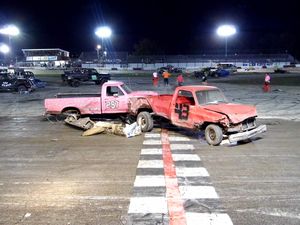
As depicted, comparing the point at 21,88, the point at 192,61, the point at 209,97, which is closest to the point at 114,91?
the point at 209,97

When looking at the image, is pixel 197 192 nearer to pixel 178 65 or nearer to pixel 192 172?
pixel 192 172

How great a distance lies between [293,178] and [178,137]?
18.6ft

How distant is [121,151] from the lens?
11867 mm

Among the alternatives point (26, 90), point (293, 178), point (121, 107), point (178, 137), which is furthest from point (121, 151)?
point (26, 90)

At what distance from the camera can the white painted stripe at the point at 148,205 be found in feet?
23.0

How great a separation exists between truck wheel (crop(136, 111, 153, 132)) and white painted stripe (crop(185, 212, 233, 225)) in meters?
8.53

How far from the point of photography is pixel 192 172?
9438 millimetres

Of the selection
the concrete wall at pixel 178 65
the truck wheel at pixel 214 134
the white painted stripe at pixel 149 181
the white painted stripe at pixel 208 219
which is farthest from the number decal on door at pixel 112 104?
the concrete wall at pixel 178 65

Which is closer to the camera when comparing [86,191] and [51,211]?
[51,211]

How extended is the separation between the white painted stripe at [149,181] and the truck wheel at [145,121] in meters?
6.28

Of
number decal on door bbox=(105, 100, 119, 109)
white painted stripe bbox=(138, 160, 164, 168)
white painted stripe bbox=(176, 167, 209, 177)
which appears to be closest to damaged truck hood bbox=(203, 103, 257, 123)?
white painted stripe bbox=(138, 160, 164, 168)

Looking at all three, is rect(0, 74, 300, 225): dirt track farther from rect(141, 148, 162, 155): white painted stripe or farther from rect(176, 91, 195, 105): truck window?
rect(176, 91, 195, 105): truck window

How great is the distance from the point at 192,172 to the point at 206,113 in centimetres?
369

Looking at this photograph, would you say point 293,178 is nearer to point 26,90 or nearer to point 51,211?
point 51,211
